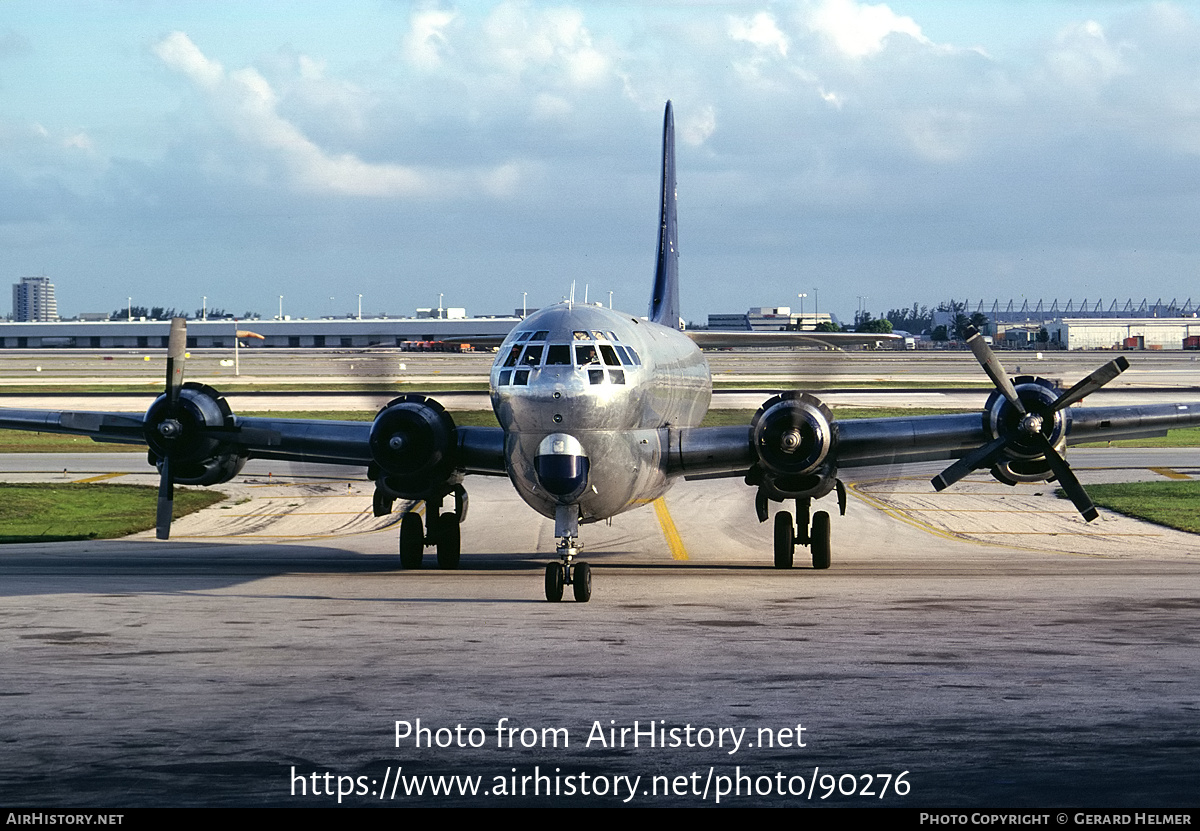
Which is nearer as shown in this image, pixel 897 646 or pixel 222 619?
pixel 897 646

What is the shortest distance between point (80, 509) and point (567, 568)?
20760 millimetres

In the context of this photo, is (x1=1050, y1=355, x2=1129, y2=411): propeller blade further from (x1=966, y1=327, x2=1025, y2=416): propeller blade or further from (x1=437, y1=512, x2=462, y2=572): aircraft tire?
(x1=437, y1=512, x2=462, y2=572): aircraft tire

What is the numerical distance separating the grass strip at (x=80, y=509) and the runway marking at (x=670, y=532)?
1352cm

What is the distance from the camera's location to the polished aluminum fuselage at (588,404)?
21.0 m

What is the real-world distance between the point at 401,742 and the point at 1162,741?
714 centimetres

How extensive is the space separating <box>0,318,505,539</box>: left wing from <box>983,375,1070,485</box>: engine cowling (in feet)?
32.0

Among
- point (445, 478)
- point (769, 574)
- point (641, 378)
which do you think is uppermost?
point (641, 378)

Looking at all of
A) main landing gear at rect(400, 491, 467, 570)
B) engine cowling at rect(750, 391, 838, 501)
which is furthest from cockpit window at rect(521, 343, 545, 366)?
main landing gear at rect(400, 491, 467, 570)

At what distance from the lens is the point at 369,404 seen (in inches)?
3137

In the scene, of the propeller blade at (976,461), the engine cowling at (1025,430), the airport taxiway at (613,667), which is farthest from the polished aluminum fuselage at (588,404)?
the engine cowling at (1025,430)
